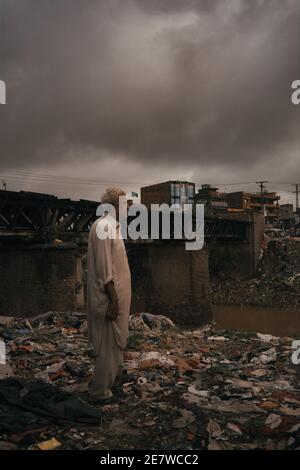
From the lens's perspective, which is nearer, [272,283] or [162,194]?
[272,283]

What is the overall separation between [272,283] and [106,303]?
24054 millimetres

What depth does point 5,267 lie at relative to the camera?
44.3 ft

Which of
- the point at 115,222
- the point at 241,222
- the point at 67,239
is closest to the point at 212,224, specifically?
the point at 241,222

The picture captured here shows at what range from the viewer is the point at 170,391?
417 centimetres

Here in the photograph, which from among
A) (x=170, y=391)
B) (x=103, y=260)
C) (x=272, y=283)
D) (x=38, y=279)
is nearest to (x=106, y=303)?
(x=103, y=260)

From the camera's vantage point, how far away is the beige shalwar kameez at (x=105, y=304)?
3.81 metres

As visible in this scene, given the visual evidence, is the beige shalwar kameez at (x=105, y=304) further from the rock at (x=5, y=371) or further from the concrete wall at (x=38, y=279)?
the concrete wall at (x=38, y=279)

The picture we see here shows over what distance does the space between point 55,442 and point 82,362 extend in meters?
2.30

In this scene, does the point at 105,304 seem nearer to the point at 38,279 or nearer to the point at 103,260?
the point at 103,260

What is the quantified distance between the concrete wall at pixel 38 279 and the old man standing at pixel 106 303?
9.15 meters

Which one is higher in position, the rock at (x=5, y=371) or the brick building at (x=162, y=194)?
the brick building at (x=162, y=194)

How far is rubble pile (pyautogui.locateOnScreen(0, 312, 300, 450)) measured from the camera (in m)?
3.08

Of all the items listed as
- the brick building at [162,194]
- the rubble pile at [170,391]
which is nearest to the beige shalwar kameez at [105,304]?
the rubble pile at [170,391]

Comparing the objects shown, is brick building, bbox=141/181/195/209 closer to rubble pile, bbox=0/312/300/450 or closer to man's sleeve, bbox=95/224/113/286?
rubble pile, bbox=0/312/300/450
